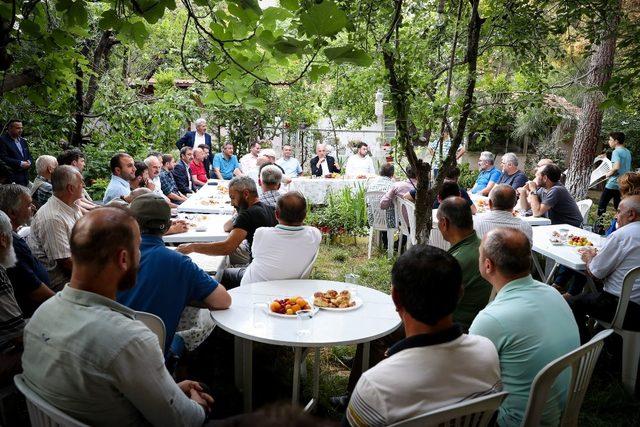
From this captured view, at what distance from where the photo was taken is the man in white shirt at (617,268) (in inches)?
127

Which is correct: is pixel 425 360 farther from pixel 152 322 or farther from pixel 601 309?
pixel 601 309

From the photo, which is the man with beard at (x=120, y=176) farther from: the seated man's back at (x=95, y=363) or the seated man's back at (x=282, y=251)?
the seated man's back at (x=95, y=363)

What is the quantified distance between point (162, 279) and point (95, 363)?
1.03 metres

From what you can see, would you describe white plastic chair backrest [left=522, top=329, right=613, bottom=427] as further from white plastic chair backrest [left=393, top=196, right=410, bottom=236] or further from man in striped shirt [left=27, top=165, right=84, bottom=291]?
white plastic chair backrest [left=393, top=196, right=410, bottom=236]

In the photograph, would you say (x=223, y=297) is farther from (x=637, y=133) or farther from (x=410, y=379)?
(x=637, y=133)

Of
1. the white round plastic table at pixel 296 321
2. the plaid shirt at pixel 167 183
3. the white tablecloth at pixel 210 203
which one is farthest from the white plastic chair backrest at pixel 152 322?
the plaid shirt at pixel 167 183

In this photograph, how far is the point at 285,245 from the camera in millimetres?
3238

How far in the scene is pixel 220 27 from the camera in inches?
79.3

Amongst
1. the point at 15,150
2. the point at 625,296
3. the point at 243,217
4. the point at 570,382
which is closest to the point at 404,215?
the point at 243,217

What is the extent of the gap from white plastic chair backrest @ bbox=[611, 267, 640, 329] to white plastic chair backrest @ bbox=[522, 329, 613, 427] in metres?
1.47

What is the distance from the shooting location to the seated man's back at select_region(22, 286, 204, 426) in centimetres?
143

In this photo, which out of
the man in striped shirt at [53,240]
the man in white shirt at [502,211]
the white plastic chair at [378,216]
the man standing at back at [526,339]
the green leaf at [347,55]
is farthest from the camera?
the white plastic chair at [378,216]

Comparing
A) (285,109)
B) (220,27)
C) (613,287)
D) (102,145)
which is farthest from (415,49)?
(285,109)

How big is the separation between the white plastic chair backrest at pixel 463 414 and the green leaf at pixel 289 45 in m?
1.27
